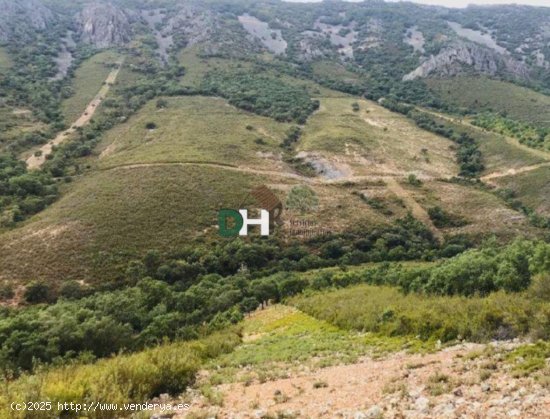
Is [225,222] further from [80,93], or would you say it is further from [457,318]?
[80,93]

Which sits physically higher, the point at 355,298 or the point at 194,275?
the point at 355,298

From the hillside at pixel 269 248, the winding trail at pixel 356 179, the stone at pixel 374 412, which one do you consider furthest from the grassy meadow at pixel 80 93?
the stone at pixel 374 412

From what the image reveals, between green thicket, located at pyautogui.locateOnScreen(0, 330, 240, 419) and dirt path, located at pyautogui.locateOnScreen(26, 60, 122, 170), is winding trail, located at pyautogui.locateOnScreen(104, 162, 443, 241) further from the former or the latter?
green thicket, located at pyautogui.locateOnScreen(0, 330, 240, 419)

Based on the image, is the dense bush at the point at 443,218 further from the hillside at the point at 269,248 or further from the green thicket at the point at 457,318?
the green thicket at the point at 457,318

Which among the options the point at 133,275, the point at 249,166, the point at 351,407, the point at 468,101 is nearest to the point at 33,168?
the point at 249,166

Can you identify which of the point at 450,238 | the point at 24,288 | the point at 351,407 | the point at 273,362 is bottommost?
the point at 450,238

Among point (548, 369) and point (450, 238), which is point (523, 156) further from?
point (548, 369)
